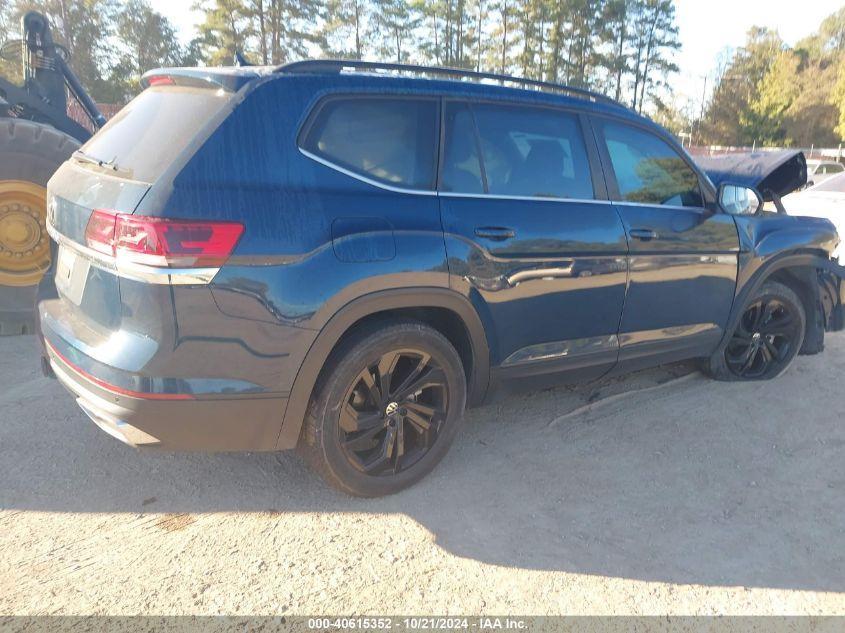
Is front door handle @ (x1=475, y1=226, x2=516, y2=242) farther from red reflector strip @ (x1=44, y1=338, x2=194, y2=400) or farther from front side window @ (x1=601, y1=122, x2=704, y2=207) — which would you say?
red reflector strip @ (x1=44, y1=338, x2=194, y2=400)

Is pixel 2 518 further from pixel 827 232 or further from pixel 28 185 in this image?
pixel 827 232

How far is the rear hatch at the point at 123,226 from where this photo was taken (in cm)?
229

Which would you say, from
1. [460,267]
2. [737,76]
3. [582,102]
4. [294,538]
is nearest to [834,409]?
[582,102]

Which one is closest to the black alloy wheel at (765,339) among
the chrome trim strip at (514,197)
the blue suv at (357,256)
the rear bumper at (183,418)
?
the blue suv at (357,256)

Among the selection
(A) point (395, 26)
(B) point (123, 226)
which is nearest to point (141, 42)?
(A) point (395, 26)

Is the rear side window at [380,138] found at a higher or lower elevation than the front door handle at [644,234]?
higher

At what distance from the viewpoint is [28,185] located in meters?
4.77

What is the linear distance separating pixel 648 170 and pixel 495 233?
1.31 meters

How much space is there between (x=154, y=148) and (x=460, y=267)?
133cm

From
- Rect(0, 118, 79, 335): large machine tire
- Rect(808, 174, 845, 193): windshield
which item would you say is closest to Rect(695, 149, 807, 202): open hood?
Rect(808, 174, 845, 193): windshield

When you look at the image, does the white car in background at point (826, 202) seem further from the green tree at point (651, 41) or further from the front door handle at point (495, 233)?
the green tree at point (651, 41)

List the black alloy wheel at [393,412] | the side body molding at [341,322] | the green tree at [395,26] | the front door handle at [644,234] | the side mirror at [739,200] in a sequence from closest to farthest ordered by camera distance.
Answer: the side body molding at [341,322] → the black alloy wheel at [393,412] → the front door handle at [644,234] → the side mirror at [739,200] → the green tree at [395,26]

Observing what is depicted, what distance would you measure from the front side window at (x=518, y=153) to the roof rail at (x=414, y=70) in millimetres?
164

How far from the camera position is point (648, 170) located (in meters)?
3.73
